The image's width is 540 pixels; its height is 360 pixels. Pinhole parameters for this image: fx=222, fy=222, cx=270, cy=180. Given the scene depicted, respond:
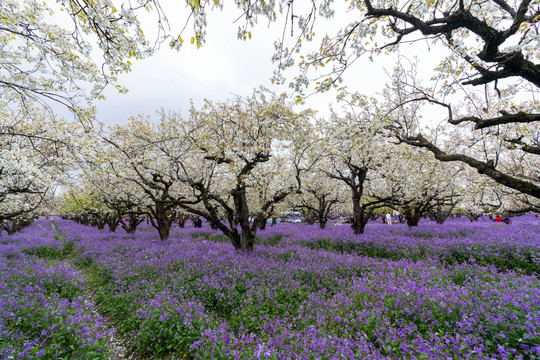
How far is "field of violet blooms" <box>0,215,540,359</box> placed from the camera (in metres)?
4.25

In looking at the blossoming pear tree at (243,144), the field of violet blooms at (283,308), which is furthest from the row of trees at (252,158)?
the field of violet blooms at (283,308)

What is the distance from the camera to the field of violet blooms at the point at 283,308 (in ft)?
13.9

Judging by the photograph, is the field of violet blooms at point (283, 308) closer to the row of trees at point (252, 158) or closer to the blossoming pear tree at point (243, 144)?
the blossoming pear tree at point (243, 144)

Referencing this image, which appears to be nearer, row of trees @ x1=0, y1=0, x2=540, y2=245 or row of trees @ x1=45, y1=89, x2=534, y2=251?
row of trees @ x1=0, y1=0, x2=540, y2=245

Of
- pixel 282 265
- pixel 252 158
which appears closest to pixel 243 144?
pixel 252 158

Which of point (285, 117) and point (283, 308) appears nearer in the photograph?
point (283, 308)

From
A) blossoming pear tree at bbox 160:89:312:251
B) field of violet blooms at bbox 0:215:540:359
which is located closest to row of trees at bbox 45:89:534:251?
blossoming pear tree at bbox 160:89:312:251

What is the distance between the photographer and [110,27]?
14.5 feet

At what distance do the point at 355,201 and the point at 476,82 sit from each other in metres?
12.6

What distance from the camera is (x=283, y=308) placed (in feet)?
22.6

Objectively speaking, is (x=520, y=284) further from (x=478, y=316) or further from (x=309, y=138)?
(x=309, y=138)

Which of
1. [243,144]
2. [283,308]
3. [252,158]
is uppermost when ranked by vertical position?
[243,144]

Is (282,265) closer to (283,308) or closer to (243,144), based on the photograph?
(283,308)

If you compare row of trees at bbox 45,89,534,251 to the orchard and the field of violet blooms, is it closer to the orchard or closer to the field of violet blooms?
the orchard
